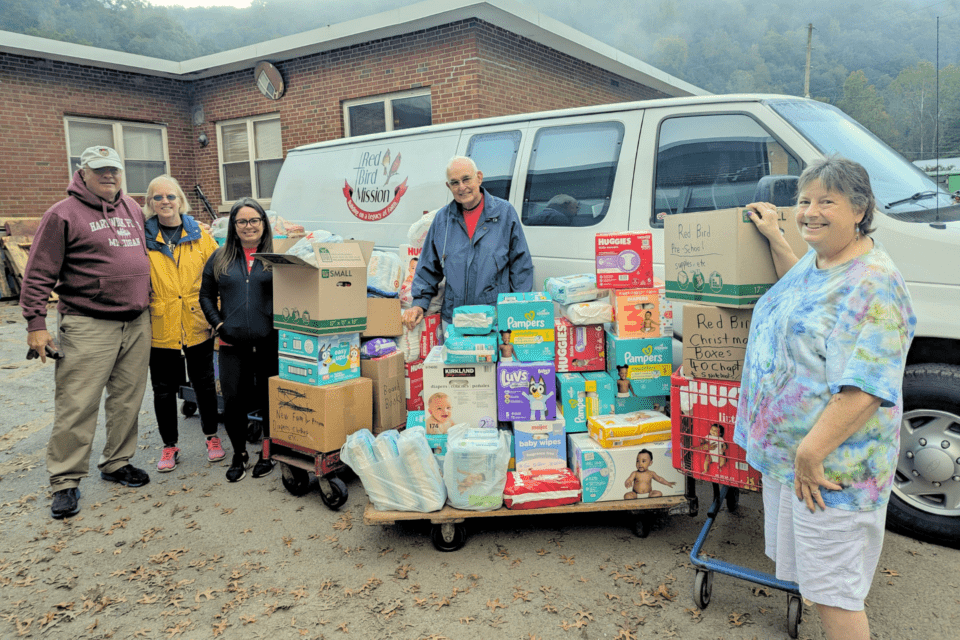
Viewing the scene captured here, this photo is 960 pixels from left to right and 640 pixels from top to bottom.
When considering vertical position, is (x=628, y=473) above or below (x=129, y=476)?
above

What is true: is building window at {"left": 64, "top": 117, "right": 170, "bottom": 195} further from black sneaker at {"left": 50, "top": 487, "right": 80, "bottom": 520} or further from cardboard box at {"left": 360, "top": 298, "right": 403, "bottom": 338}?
cardboard box at {"left": 360, "top": 298, "right": 403, "bottom": 338}

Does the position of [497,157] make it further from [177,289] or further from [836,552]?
[836,552]

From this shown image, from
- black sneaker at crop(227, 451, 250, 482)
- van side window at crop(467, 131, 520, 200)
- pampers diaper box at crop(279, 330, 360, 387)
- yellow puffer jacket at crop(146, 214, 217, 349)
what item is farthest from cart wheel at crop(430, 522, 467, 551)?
van side window at crop(467, 131, 520, 200)

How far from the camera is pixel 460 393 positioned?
147 inches

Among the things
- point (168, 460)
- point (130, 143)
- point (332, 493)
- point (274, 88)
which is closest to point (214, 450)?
point (168, 460)

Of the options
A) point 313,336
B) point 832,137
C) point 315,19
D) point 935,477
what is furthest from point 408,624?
point 315,19

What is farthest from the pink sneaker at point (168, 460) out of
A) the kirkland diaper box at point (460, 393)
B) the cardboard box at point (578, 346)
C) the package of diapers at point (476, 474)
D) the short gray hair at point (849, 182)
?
the short gray hair at point (849, 182)

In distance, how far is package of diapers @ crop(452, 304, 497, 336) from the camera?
12.2ft

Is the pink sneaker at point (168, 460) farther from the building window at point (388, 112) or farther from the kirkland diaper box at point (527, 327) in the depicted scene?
the building window at point (388, 112)

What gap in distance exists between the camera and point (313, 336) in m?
3.98

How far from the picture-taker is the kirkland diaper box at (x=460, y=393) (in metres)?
3.72

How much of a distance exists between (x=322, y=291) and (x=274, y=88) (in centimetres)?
1046

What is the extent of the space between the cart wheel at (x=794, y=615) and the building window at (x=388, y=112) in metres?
9.59

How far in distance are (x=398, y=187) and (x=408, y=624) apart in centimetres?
373
